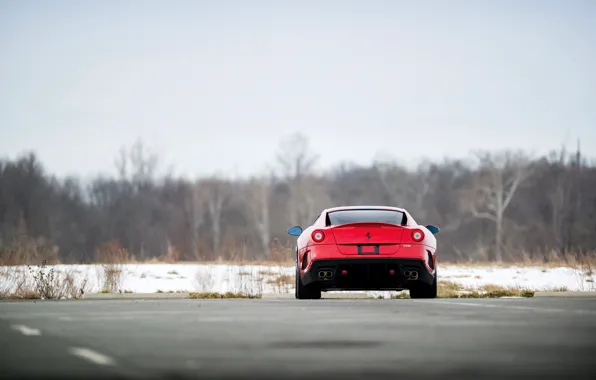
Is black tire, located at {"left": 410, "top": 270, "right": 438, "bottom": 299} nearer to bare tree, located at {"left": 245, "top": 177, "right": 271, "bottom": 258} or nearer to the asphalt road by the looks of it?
the asphalt road

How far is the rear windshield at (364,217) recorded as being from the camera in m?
18.9

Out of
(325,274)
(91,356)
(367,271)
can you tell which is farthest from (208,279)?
(91,356)

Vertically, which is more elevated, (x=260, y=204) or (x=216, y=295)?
(x=260, y=204)

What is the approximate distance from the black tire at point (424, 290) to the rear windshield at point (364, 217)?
45.3 inches

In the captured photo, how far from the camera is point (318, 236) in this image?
18.3 m

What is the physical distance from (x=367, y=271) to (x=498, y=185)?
251ft

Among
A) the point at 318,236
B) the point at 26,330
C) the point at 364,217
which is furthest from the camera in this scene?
the point at 364,217

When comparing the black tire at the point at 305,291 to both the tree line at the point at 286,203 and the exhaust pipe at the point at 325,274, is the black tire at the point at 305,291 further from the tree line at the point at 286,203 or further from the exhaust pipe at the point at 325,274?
the tree line at the point at 286,203

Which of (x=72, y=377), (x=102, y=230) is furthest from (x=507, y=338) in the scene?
(x=102, y=230)

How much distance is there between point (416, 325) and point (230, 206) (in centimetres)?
9490

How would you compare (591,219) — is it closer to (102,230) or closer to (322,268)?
(102,230)

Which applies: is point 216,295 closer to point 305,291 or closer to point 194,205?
point 305,291

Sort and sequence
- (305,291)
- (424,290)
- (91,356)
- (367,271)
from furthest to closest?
1. (305,291)
2. (424,290)
3. (367,271)
4. (91,356)

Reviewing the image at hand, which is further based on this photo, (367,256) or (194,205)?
(194,205)
